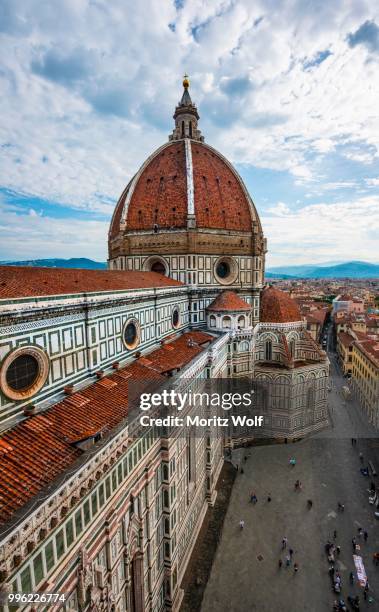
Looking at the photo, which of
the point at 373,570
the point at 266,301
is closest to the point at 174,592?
the point at 373,570

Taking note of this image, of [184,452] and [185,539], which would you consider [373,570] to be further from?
[184,452]

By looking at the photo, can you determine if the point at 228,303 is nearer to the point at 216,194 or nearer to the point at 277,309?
the point at 277,309

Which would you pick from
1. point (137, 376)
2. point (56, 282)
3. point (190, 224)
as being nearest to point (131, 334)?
point (137, 376)

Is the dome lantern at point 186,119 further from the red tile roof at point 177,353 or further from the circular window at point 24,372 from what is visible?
the circular window at point 24,372

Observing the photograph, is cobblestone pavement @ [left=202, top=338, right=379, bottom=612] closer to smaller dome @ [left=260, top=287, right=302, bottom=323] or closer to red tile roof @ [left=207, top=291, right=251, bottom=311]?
smaller dome @ [left=260, top=287, right=302, bottom=323]

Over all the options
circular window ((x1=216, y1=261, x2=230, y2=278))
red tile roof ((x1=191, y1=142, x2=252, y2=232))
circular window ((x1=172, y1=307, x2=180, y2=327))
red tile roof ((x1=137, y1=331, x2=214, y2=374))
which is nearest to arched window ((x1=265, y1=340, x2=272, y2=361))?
red tile roof ((x1=137, y1=331, x2=214, y2=374))

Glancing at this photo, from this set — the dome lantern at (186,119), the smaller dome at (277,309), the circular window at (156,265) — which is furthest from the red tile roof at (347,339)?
the dome lantern at (186,119)
